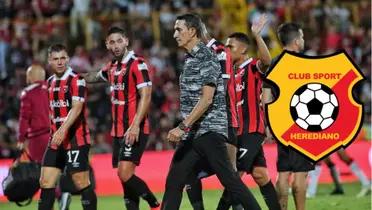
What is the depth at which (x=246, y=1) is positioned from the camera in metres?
26.9

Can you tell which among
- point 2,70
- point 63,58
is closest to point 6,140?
point 2,70

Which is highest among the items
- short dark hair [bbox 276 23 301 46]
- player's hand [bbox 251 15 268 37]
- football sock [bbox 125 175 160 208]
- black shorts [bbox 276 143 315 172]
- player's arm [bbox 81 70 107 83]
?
player's hand [bbox 251 15 268 37]

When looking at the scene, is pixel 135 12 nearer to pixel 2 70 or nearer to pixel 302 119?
pixel 2 70

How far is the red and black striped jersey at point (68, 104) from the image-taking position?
451 inches

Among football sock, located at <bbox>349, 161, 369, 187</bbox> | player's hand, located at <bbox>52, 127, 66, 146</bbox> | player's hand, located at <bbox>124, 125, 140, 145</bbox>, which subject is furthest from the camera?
football sock, located at <bbox>349, 161, 369, 187</bbox>

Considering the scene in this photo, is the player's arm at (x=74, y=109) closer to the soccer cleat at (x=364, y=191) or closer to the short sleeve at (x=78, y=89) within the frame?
the short sleeve at (x=78, y=89)

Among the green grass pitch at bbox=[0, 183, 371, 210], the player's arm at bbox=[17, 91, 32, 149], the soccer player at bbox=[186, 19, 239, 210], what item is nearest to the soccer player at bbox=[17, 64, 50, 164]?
the player's arm at bbox=[17, 91, 32, 149]

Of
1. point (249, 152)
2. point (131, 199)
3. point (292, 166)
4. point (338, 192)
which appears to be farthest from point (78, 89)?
point (338, 192)

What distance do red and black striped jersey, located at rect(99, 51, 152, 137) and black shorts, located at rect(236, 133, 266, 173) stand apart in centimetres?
110

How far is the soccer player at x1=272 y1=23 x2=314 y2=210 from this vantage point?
37.2ft

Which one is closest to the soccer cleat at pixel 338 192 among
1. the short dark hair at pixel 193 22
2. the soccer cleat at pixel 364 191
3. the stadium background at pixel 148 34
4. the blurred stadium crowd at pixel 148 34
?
the soccer cleat at pixel 364 191

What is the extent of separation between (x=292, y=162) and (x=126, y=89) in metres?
2.08

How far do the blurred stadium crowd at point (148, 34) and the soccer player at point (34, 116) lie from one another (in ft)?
18.4

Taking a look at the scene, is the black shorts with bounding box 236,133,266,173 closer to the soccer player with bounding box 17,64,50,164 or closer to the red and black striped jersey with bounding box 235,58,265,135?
the red and black striped jersey with bounding box 235,58,265,135
